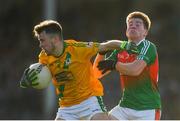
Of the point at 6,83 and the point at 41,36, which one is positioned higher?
the point at 41,36

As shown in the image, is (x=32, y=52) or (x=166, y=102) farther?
(x=32, y=52)

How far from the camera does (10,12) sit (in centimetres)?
2517

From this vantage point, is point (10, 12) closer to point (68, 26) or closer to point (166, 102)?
point (68, 26)

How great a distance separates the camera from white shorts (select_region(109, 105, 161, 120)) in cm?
1050

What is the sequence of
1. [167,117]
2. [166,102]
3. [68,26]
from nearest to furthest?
[167,117] < [166,102] < [68,26]

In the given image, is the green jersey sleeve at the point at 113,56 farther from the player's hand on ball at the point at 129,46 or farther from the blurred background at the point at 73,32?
the blurred background at the point at 73,32

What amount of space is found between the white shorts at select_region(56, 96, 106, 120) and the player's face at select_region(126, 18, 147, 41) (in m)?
0.87

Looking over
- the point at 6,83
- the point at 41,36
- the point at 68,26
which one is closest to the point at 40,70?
the point at 41,36

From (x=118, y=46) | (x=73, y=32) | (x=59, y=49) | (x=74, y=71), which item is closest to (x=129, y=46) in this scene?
(x=118, y=46)

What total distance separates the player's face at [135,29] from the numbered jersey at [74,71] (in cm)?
52

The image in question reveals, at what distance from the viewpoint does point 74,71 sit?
10.1 m

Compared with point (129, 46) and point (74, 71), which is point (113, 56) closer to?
point (129, 46)

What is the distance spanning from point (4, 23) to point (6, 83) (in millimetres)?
2631

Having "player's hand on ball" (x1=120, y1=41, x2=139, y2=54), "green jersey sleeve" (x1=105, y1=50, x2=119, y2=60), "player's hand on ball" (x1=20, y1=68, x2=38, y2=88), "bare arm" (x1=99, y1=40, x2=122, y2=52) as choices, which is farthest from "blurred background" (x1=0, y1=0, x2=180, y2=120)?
"player's hand on ball" (x1=20, y1=68, x2=38, y2=88)
